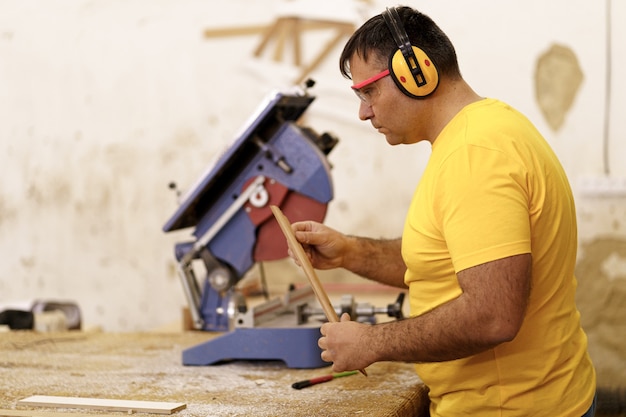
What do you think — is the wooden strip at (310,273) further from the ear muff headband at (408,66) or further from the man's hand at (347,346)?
the ear muff headband at (408,66)

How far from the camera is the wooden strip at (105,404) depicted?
1.60m

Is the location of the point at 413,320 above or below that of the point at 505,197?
below

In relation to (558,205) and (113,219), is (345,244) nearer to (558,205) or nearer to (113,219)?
(558,205)

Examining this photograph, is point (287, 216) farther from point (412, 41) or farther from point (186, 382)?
point (412, 41)

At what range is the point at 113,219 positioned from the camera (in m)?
3.74

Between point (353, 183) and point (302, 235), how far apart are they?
1.52 meters

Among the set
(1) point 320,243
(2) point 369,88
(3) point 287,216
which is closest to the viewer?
(2) point 369,88

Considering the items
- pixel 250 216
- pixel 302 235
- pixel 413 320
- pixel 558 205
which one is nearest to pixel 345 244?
pixel 302 235

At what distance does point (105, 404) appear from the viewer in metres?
1.65

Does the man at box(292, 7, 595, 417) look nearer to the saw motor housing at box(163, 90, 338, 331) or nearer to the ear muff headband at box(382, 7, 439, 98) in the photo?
the ear muff headband at box(382, 7, 439, 98)

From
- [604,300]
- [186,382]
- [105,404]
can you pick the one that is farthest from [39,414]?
[604,300]

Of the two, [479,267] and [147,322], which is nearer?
[479,267]

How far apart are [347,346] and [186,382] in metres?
0.55

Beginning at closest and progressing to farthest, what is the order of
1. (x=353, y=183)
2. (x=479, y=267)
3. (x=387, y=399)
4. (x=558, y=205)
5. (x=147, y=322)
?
1. (x=479, y=267)
2. (x=558, y=205)
3. (x=387, y=399)
4. (x=353, y=183)
5. (x=147, y=322)
